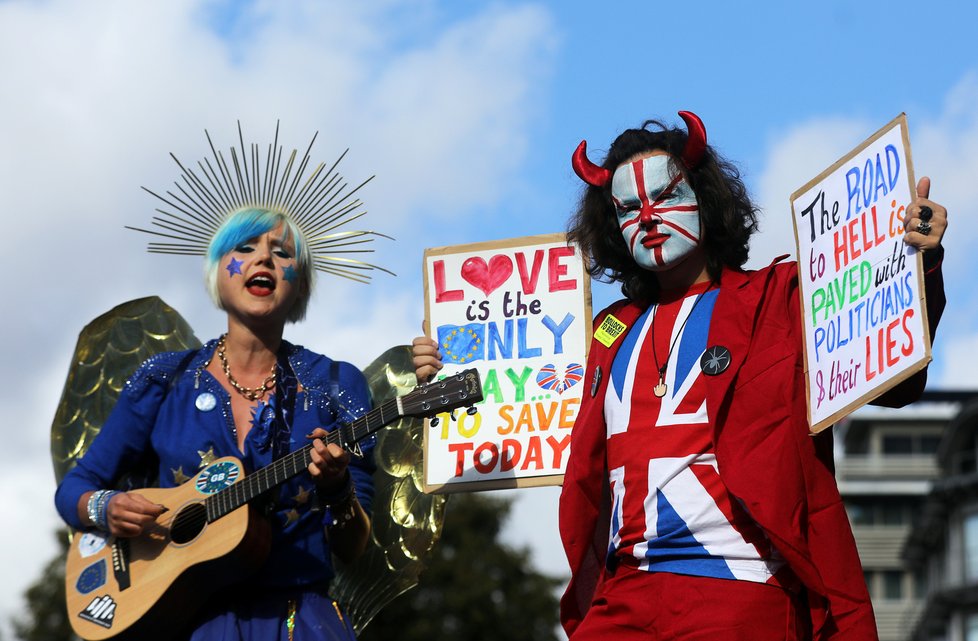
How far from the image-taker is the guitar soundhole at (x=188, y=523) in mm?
6340

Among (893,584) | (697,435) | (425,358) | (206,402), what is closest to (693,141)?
(697,435)

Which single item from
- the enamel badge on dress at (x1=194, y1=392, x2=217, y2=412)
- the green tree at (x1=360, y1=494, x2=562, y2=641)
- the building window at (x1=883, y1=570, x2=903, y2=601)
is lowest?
the building window at (x1=883, y1=570, x2=903, y2=601)

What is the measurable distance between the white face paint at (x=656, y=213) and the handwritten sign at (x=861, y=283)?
1.23 feet

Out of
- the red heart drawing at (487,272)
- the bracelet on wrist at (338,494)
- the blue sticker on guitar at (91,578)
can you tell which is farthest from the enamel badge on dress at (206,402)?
the red heart drawing at (487,272)

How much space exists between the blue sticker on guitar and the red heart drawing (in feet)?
5.78

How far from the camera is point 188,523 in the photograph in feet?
20.9

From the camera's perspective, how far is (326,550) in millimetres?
6336

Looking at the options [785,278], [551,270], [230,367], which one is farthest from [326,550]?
[785,278]

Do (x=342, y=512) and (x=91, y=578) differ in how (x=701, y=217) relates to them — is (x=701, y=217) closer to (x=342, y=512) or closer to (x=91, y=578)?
(x=342, y=512)

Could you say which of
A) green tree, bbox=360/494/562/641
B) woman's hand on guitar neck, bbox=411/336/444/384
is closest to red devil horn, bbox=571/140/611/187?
woman's hand on guitar neck, bbox=411/336/444/384

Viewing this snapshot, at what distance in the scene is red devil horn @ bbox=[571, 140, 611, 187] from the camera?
5770mm

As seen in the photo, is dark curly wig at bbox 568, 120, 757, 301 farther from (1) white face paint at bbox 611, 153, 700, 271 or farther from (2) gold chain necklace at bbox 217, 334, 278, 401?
(2) gold chain necklace at bbox 217, 334, 278, 401

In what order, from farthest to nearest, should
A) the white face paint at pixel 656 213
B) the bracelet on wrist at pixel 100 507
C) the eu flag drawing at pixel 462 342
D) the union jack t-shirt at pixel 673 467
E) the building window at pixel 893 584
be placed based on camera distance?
the building window at pixel 893 584
the eu flag drawing at pixel 462 342
the bracelet on wrist at pixel 100 507
the white face paint at pixel 656 213
the union jack t-shirt at pixel 673 467

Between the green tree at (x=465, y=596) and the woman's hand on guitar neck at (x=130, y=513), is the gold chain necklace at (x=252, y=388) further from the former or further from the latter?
the green tree at (x=465, y=596)
